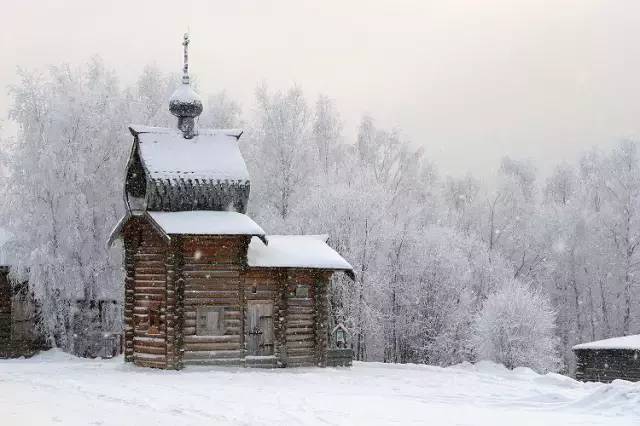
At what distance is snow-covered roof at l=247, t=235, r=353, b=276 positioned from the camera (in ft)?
89.5

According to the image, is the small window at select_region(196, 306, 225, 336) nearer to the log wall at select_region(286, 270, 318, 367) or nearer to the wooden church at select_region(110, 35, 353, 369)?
the wooden church at select_region(110, 35, 353, 369)

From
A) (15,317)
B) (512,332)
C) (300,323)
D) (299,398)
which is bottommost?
(299,398)

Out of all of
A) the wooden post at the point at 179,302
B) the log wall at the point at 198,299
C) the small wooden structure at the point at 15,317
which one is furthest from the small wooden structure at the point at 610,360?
the small wooden structure at the point at 15,317

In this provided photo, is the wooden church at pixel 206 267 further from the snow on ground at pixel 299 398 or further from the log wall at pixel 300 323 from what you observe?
the snow on ground at pixel 299 398

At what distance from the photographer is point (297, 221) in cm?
4025

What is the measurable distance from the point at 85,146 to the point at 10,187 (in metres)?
3.51

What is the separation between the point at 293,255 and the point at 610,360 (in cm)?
1581

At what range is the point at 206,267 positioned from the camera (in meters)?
26.5

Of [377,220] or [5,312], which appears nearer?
[5,312]

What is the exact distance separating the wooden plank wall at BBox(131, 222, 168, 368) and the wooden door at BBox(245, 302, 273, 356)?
2925 mm

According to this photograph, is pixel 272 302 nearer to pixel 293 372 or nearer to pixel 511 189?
pixel 293 372

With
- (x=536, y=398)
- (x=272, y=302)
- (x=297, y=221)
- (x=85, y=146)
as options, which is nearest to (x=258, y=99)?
(x=297, y=221)

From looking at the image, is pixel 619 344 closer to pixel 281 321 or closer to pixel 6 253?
pixel 281 321

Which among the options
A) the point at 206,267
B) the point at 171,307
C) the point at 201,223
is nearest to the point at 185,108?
the point at 201,223
